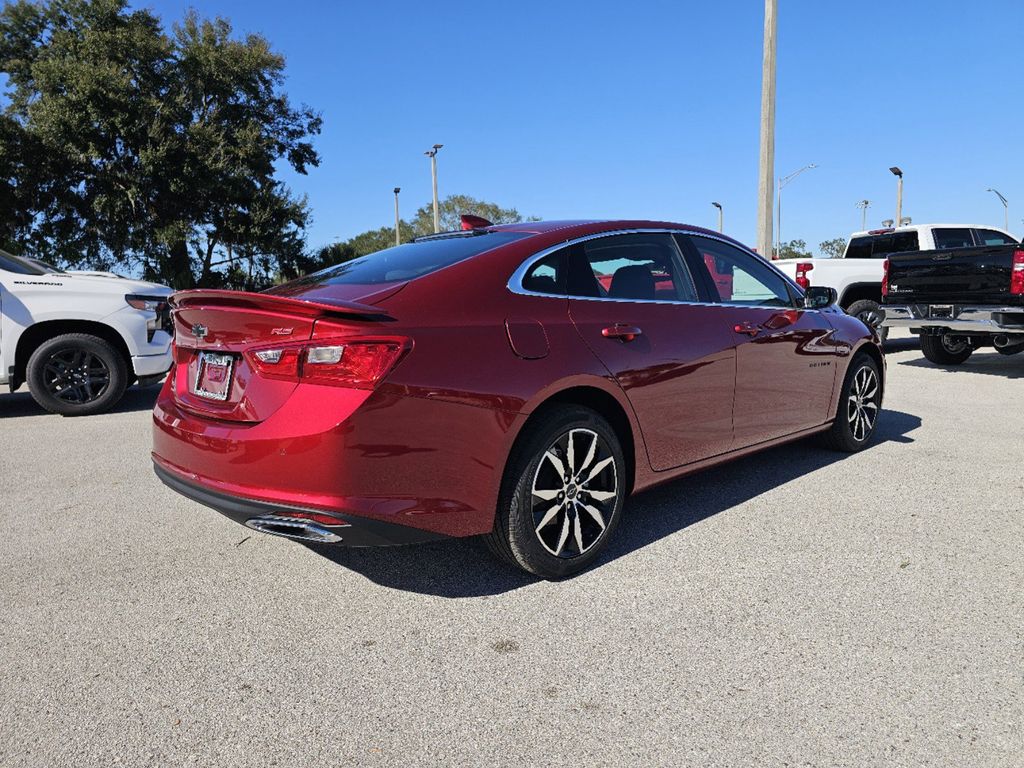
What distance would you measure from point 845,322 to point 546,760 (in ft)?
13.5

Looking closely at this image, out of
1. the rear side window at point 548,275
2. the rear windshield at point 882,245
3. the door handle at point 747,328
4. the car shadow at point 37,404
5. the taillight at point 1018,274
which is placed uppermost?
the rear windshield at point 882,245

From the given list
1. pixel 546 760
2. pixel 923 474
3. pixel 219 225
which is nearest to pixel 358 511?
pixel 546 760

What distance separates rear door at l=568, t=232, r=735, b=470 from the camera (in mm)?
3359

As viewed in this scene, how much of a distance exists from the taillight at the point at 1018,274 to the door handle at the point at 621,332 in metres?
7.25

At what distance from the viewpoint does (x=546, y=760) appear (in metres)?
2.04

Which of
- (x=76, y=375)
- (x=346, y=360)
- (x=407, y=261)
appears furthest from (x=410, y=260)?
(x=76, y=375)

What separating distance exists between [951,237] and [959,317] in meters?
4.40

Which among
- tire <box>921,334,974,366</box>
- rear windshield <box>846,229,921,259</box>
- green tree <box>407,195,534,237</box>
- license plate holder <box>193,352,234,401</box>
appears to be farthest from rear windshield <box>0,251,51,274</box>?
green tree <box>407,195,534,237</box>

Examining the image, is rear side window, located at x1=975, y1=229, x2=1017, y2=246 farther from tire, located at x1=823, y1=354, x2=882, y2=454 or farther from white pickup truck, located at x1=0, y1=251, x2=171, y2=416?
white pickup truck, located at x1=0, y1=251, x2=171, y2=416

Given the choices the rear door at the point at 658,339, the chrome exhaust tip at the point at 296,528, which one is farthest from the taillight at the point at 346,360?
the rear door at the point at 658,339

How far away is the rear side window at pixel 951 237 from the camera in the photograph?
12.6 m

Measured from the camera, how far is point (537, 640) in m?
2.68

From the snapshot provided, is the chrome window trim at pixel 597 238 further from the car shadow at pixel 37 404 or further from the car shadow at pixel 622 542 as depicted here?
the car shadow at pixel 37 404

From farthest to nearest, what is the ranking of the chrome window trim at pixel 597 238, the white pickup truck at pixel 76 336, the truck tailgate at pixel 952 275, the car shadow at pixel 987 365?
the car shadow at pixel 987 365 → the truck tailgate at pixel 952 275 → the white pickup truck at pixel 76 336 → the chrome window trim at pixel 597 238
